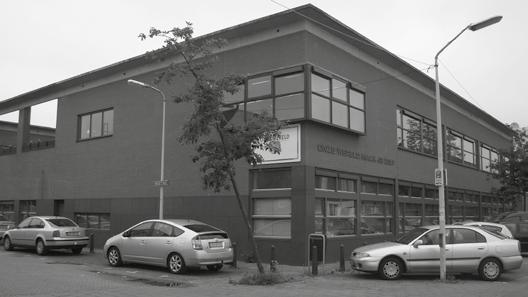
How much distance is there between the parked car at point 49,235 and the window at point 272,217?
7213mm

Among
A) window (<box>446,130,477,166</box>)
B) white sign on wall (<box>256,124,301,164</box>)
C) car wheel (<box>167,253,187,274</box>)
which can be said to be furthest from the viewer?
window (<box>446,130,477,166</box>)

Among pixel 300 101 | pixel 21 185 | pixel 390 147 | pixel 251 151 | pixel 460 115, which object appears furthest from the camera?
pixel 460 115

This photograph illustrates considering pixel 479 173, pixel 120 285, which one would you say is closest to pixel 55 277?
pixel 120 285

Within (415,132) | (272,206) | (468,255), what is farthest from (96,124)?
(468,255)

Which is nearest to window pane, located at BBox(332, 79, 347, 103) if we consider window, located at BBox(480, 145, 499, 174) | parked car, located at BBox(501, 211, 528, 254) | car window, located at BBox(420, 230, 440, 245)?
car window, located at BBox(420, 230, 440, 245)

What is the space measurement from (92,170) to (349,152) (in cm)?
1242

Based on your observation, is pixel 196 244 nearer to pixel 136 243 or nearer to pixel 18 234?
pixel 136 243

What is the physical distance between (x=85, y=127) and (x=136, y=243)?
39.0 feet

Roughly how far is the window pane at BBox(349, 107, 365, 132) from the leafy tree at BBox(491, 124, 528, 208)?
16102 millimetres

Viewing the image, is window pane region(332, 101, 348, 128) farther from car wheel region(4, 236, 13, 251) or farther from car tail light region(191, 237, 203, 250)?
car wheel region(4, 236, 13, 251)

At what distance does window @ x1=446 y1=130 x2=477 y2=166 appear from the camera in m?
29.8

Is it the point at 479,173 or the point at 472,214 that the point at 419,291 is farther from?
the point at 479,173

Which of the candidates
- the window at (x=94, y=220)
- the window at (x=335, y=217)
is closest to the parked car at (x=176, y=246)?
the window at (x=335, y=217)

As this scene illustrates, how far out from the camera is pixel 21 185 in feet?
97.1
